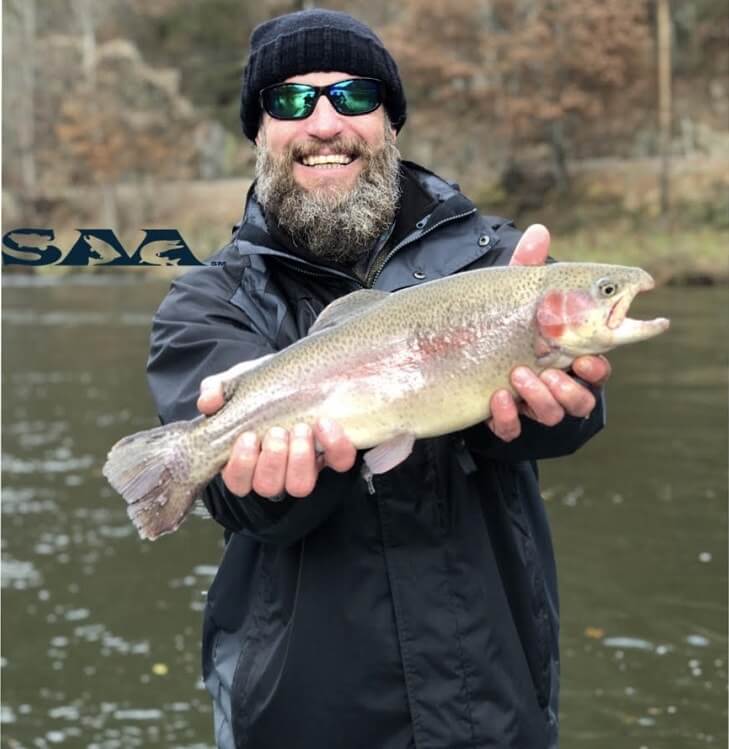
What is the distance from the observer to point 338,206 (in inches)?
129

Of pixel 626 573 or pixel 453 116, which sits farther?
pixel 453 116

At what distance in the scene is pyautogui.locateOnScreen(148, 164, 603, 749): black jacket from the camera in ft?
9.39

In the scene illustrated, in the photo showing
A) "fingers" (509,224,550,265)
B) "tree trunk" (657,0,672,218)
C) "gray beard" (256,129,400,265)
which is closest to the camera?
"fingers" (509,224,550,265)

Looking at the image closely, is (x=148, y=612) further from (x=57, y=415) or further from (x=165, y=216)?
(x=165, y=216)

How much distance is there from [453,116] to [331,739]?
1735 inches

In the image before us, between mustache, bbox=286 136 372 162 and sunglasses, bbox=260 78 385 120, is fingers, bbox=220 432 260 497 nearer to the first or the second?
mustache, bbox=286 136 372 162

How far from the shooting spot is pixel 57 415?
1647 cm

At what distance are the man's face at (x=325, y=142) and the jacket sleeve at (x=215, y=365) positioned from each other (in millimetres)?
436

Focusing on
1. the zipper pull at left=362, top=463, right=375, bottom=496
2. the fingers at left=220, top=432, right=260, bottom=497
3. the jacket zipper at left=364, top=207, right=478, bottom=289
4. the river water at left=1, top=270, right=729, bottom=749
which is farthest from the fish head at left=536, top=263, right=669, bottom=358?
the river water at left=1, top=270, right=729, bottom=749

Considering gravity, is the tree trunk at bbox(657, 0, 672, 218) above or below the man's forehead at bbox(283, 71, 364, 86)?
above

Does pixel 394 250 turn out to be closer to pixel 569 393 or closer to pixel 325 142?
pixel 325 142

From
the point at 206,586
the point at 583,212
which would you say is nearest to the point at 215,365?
the point at 206,586

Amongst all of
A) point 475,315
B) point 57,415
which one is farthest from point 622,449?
point 475,315

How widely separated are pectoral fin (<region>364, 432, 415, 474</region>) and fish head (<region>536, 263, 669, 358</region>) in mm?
400
